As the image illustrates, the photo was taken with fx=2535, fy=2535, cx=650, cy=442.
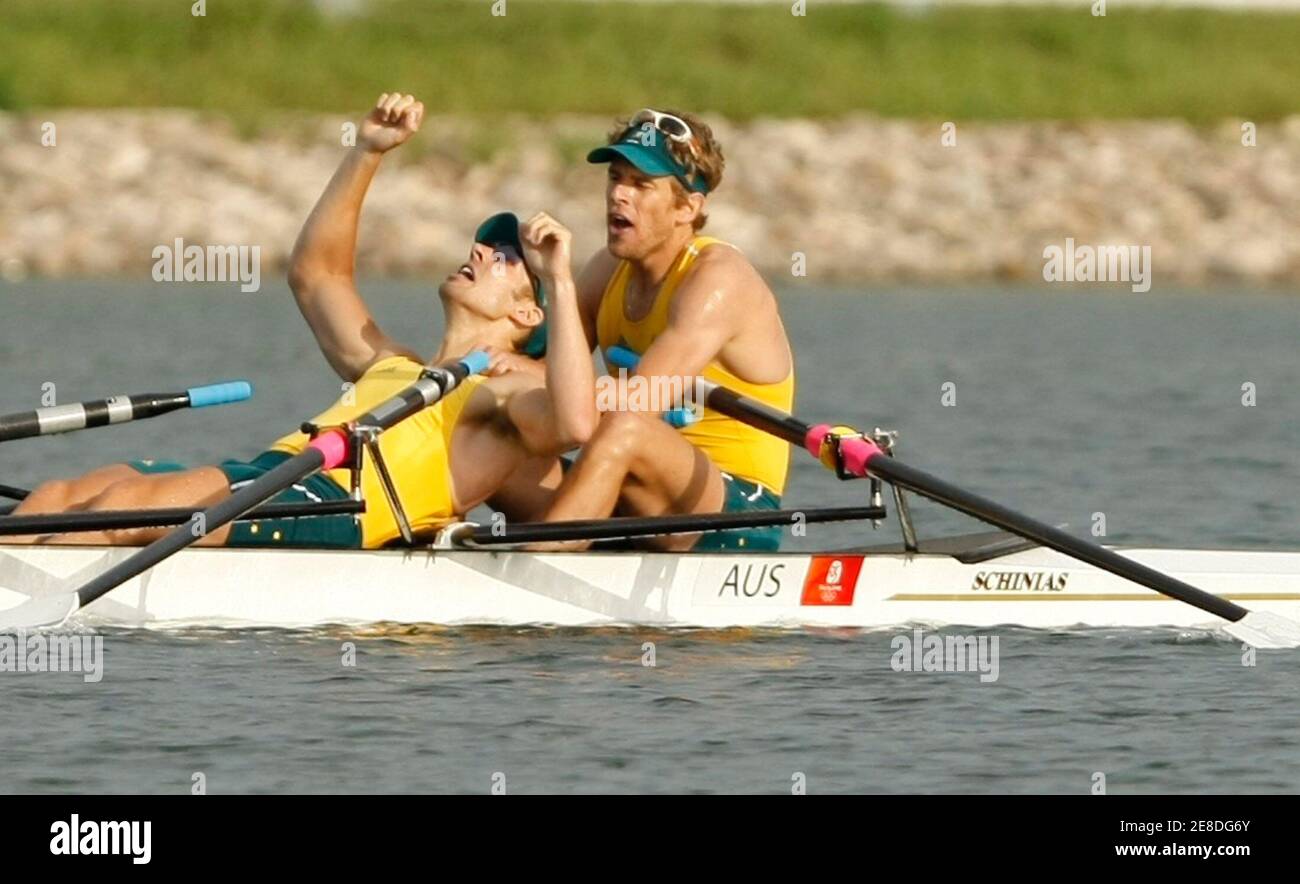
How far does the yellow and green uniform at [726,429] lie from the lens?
10.1 meters

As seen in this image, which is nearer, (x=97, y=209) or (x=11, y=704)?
(x=11, y=704)

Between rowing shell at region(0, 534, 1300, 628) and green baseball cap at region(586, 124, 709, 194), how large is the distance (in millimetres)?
1486

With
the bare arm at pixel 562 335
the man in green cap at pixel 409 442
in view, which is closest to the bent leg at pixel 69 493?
the man in green cap at pixel 409 442

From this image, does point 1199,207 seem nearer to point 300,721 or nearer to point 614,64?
point 614,64

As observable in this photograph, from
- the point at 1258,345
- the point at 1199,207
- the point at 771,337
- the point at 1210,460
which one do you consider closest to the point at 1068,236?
the point at 1199,207

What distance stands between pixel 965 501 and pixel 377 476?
2265 millimetres

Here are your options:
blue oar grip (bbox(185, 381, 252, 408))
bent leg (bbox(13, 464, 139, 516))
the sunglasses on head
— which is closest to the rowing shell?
bent leg (bbox(13, 464, 139, 516))

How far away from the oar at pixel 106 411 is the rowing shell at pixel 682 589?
709 mm

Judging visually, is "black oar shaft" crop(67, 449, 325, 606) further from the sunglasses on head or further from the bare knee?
the sunglasses on head

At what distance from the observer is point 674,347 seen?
31.7 feet

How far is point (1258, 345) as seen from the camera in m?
26.2

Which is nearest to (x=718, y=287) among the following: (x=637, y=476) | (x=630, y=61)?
(x=637, y=476)
